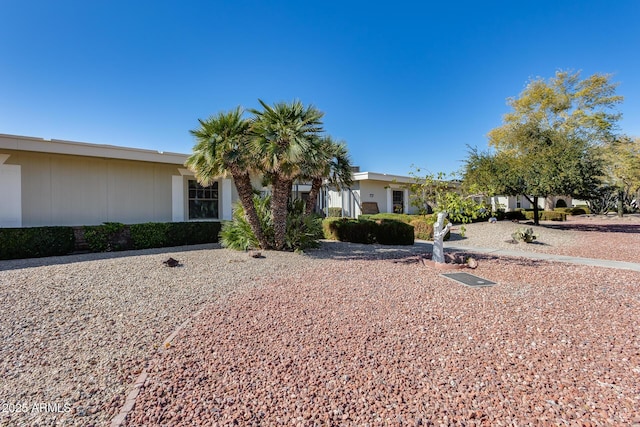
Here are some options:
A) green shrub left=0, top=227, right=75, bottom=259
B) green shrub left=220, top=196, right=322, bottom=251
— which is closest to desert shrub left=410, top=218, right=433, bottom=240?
green shrub left=220, top=196, right=322, bottom=251

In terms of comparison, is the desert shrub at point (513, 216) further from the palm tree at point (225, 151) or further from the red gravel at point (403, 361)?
the palm tree at point (225, 151)

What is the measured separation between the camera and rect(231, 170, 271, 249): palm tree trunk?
8688 mm

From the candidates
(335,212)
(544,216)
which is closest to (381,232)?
(335,212)

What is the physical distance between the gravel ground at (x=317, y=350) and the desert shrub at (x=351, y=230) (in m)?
5.81

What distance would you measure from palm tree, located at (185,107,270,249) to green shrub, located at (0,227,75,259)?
14.0 ft

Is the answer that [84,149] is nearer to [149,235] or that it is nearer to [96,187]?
[96,187]

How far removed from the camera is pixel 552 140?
1986cm

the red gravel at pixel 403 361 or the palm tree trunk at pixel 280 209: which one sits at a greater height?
the palm tree trunk at pixel 280 209

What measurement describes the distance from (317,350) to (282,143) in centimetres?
613

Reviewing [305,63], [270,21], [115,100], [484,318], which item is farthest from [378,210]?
[484,318]

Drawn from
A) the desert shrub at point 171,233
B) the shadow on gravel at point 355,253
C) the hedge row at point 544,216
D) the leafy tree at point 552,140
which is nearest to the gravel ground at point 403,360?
the shadow on gravel at point 355,253

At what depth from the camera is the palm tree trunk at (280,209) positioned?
901 cm

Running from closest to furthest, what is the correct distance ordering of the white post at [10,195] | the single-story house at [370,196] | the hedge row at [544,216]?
1. the white post at [10,195]
2. the single-story house at [370,196]
3. the hedge row at [544,216]

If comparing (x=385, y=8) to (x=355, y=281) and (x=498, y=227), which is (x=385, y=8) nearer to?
(x=355, y=281)
